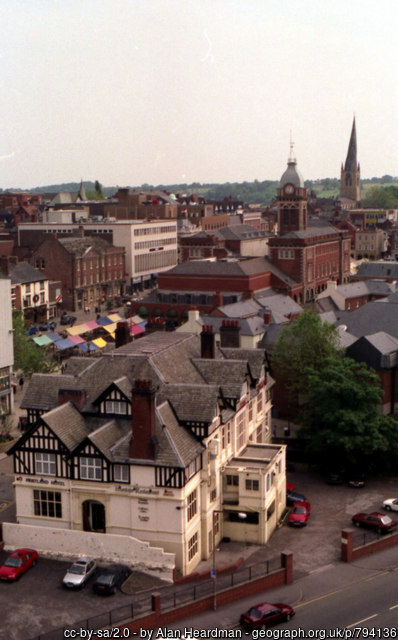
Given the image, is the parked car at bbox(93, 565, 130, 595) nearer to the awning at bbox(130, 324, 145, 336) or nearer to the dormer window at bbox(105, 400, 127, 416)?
the dormer window at bbox(105, 400, 127, 416)

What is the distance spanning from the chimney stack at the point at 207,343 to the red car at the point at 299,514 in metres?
11.2

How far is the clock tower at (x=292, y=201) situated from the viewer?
142875 millimetres

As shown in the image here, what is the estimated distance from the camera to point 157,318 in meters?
111

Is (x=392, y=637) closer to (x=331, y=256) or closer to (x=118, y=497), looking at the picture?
(x=118, y=497)

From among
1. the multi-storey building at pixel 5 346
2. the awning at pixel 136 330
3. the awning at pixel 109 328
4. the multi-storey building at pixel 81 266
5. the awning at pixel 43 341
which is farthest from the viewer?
the multi-storey building at pixel 81 266

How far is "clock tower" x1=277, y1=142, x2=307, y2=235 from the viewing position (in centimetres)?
14288

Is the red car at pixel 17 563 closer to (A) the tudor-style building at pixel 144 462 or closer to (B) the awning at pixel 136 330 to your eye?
(A) the tudor-style building at pixel 144 462

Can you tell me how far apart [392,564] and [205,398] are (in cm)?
1346

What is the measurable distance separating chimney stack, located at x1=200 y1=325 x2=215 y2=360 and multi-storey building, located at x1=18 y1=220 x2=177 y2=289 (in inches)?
3677

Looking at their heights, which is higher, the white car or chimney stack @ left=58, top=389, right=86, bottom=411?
chimney stack @ left=58, top=389, right=86, bottom=411

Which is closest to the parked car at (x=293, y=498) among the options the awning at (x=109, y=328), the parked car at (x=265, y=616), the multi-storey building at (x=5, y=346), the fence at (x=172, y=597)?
the fence at (x=172, y=597)

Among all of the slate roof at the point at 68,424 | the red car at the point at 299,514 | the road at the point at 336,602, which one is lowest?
the road at the point at 336,602

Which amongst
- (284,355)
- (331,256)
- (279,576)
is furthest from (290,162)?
(279,576)

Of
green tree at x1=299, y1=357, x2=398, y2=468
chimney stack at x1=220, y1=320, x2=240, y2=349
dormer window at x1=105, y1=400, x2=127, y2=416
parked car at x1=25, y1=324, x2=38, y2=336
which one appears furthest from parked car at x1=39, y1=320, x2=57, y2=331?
dormer window at x1=105, y1=400, x2=127, y2=416
